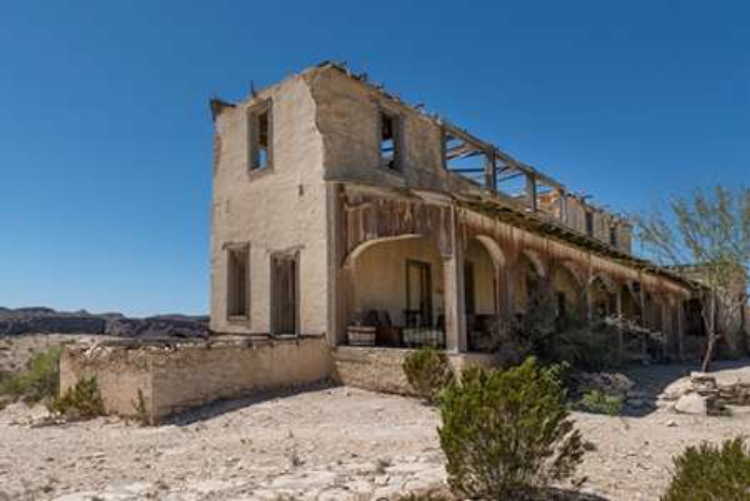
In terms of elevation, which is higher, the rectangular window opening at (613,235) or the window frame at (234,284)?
the rectangular window opening at (613,235)

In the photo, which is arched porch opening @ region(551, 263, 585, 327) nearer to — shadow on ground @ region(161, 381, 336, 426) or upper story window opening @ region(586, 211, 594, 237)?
shadow on ground @ region(161, 381, 336, 426)

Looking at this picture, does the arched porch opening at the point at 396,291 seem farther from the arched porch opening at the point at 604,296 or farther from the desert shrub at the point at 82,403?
the desert shrub at the point at 82,403

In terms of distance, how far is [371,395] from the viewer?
11.4m

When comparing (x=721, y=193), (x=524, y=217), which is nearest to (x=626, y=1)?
(x=524, y=217)

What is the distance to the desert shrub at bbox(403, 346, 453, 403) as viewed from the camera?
34.3 feet

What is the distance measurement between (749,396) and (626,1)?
28.5 feet

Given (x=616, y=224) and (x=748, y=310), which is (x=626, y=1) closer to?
(x=616, y=224)

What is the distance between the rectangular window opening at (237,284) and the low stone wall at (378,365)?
4240mm

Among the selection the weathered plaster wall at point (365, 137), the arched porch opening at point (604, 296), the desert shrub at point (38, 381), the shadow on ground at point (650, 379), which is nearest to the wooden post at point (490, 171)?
the weathered plaster wall at point (365, 137)

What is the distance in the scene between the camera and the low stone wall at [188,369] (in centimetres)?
1015

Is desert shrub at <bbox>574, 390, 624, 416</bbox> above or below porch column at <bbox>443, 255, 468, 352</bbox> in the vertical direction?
below

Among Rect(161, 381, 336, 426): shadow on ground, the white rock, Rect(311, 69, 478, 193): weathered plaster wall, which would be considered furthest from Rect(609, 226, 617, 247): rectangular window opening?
Rect(161, 381, 336, 426): shadow on ground

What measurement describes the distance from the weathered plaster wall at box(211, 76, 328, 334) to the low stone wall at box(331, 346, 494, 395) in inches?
38.8

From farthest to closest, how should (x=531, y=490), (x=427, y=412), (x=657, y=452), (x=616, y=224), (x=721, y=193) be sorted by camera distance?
(x=616, y=224) < (x=721, y=193) < (x=427, y=412) < (x=657, y=452) < (x=531, y=490)
